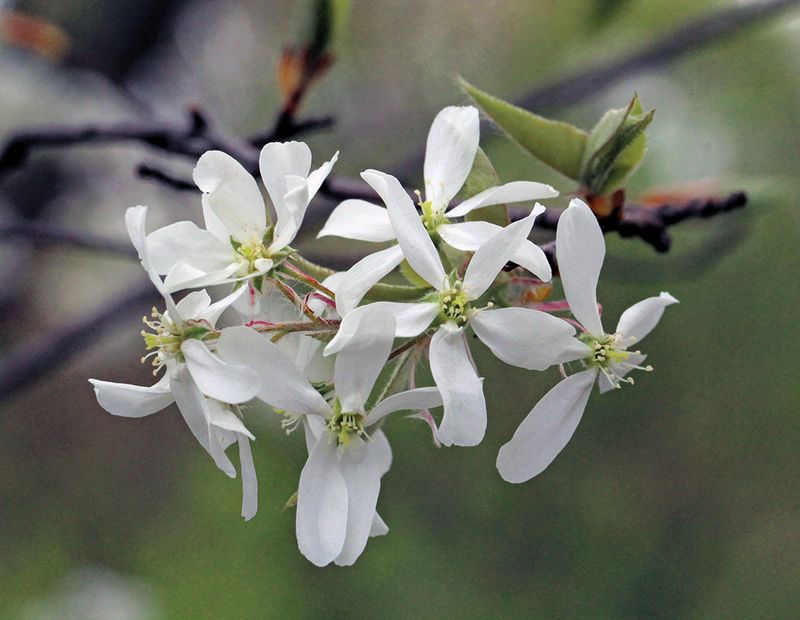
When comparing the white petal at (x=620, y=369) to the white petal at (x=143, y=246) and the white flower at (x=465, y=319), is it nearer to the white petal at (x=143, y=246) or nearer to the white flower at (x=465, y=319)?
the white flower at (x=465, y=319)

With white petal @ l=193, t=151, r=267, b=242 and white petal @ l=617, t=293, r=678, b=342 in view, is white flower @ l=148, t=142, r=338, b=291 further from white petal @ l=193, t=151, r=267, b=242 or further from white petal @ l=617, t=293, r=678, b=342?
white petal @ l=617, t=293, r=678, b=342

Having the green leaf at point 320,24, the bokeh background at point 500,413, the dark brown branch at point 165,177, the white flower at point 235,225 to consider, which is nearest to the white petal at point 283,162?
the white flower at point 235,225

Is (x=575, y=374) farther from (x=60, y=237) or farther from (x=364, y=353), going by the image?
(x=60, y=237)

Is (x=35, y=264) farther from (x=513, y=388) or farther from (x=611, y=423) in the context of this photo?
(x=611, y=423)

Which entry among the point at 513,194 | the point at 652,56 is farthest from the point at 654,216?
the point at 652,56

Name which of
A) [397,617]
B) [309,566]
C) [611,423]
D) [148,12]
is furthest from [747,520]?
[148,12]
